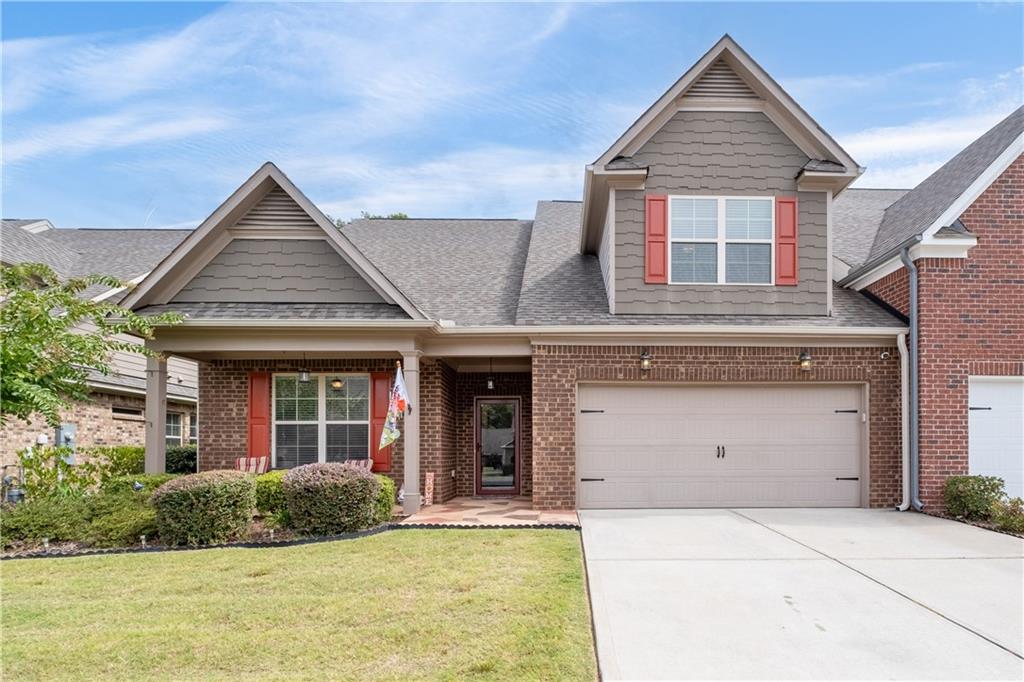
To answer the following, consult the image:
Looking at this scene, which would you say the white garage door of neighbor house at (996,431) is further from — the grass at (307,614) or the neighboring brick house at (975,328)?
the grass at (307,614)

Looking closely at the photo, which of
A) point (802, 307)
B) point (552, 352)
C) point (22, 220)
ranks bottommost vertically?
point (552, 352)

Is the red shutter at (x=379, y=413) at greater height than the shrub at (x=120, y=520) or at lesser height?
greater

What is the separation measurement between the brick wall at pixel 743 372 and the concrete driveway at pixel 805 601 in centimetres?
202

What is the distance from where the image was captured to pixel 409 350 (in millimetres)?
11492

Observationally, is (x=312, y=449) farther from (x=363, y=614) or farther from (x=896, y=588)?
(x=896, y=588)

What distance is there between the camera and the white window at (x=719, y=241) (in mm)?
12211

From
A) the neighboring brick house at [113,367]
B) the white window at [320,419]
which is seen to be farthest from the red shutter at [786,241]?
the neighboring brick house at [113,367]

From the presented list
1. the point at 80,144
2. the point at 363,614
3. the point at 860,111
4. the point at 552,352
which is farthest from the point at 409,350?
the point at 860,111

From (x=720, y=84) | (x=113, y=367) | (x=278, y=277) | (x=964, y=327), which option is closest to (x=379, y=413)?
(x=278, y=277)

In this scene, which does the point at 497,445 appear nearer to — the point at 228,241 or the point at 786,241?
the point at 228,241

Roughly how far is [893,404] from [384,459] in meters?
8.61

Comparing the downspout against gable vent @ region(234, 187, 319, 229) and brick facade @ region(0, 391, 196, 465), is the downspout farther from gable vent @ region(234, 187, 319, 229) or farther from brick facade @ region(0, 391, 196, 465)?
brick facade @ region(0, 391, 196, 465)

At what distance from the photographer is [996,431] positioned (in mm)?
11547

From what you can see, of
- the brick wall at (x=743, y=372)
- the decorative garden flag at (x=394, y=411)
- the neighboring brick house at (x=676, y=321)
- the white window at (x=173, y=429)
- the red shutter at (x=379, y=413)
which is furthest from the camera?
the white window at (x=173, y=429)
